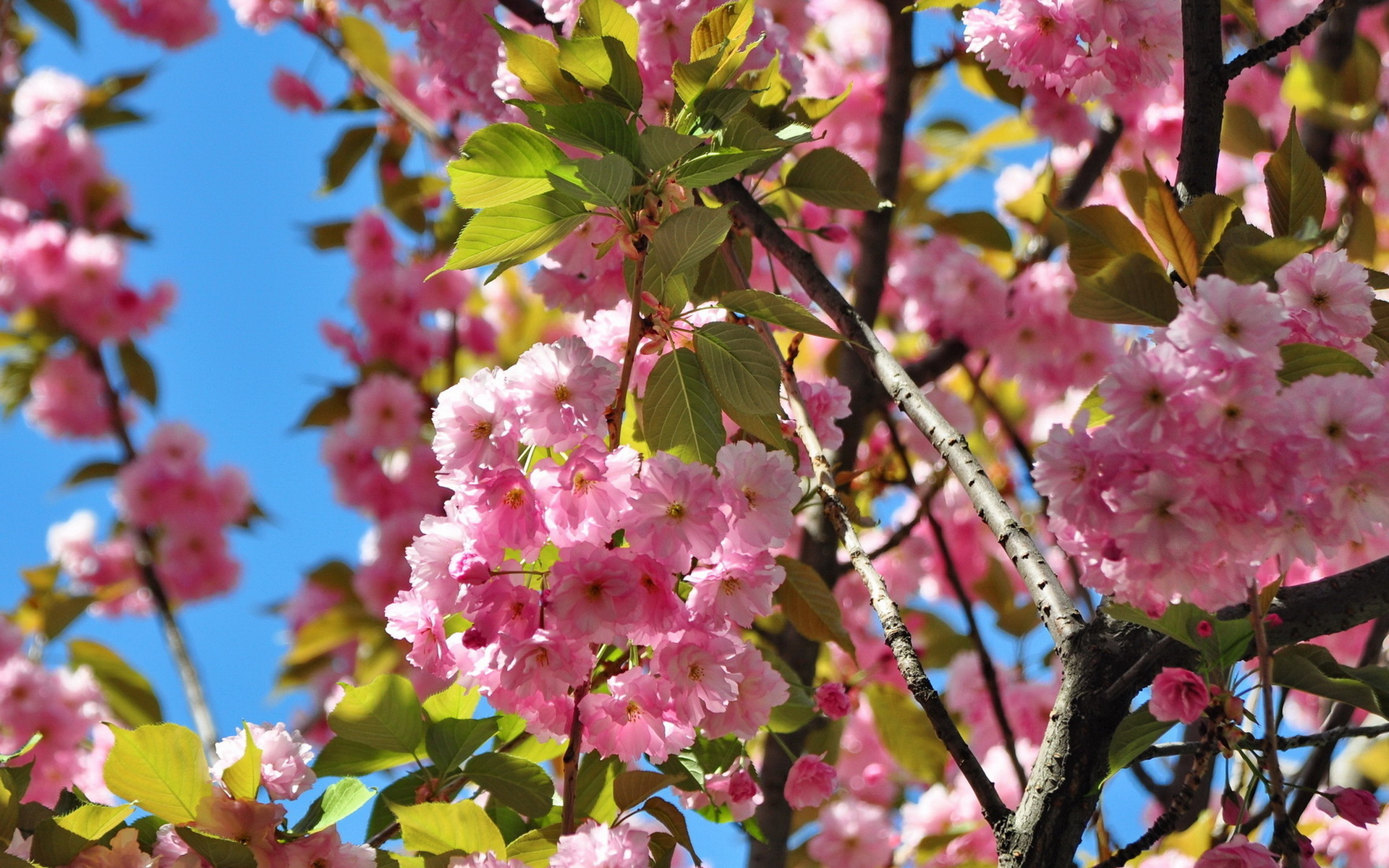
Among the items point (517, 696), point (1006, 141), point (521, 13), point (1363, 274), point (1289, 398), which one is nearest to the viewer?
point (1289, 398)

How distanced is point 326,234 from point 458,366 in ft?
2.02

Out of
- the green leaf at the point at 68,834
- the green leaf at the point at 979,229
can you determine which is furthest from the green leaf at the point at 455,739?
the green leaf at the point at 979,229

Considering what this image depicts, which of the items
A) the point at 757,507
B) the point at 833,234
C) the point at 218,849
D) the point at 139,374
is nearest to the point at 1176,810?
the point at 757,507

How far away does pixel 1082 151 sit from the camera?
10.4ft

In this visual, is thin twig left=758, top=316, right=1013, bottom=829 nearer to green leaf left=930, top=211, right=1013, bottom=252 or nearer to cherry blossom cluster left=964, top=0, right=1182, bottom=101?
cherry blossom cluster left=964, top=0, right=1182, bottom=101

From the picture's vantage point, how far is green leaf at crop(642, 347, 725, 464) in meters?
1.10

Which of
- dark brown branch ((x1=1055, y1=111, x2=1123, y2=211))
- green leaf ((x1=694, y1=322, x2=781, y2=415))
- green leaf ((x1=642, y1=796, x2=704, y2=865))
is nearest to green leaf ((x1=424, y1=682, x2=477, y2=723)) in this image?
green leaf ((x1=642, y1=796, x2=704, y2=865))

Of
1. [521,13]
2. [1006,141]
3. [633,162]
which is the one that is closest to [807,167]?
[633,162]

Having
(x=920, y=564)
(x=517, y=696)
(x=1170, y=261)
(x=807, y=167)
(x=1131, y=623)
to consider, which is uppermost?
(x=920, y=564)

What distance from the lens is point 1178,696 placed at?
0.99 meters

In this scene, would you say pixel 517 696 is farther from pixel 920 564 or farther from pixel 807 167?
pixel 920 564

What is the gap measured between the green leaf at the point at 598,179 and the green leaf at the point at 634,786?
1.90ft

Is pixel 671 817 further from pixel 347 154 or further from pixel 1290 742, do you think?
pixel 347 154

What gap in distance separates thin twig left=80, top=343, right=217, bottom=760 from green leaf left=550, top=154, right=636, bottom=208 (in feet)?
4.64
